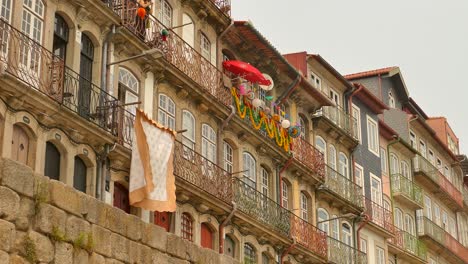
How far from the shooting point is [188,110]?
24.6 metres

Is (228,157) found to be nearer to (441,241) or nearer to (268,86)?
(268,86)

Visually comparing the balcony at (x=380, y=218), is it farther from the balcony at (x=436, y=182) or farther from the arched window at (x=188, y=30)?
the arched window at (x=188, y=30)

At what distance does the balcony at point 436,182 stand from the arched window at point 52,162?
2629 cm

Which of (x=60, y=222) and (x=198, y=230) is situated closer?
(x=60, y=222)

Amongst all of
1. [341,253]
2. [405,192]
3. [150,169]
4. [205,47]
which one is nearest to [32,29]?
[150,169]

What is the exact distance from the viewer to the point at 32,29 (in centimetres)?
1858

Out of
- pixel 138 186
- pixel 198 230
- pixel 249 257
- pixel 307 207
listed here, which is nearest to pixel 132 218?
pixel 138 186

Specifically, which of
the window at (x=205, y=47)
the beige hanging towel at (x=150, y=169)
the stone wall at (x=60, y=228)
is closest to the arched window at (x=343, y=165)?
the window at (x=205, y=47)

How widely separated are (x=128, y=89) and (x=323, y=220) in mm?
11984

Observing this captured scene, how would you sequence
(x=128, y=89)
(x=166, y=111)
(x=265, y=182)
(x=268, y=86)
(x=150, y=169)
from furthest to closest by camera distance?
(x=268, y=86) → (x=265, y=182) → (x=166, y=111) → (x=128, y=89) → (x=150, y=169)

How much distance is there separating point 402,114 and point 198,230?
21555 millimetres

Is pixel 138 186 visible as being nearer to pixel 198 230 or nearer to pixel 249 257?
pixel 198 230

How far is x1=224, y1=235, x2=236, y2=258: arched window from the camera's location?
25.7m

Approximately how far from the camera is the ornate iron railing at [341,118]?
34156 millimetres
